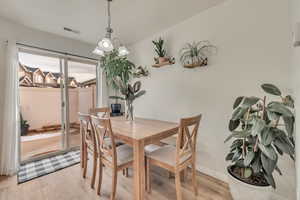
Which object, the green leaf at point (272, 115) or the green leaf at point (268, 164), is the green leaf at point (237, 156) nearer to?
the green leaf at point (268, 164)

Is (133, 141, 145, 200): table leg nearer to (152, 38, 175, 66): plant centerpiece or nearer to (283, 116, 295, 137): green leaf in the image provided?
(283, 116, 295, 137): green leaf

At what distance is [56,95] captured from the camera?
9.19 ft

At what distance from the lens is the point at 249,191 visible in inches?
45.3

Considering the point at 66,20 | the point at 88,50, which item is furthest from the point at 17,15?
the point at 88,50

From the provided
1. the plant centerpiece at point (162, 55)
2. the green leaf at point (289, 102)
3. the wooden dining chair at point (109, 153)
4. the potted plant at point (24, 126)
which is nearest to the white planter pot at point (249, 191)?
the green leaf at point (289, 102)

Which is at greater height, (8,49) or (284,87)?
(8,49)

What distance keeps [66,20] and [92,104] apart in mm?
1856

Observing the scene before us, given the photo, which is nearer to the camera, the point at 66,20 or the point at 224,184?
the point at 224,184

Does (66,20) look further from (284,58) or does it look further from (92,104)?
(284,58)

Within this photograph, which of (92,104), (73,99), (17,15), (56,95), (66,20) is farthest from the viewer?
(92,104)

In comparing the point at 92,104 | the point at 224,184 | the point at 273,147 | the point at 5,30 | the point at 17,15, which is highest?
the point at 17,15

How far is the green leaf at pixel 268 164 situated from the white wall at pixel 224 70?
0.60 m

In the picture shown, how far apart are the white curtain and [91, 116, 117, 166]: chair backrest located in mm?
1568

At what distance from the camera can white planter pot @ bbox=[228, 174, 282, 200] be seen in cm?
111
